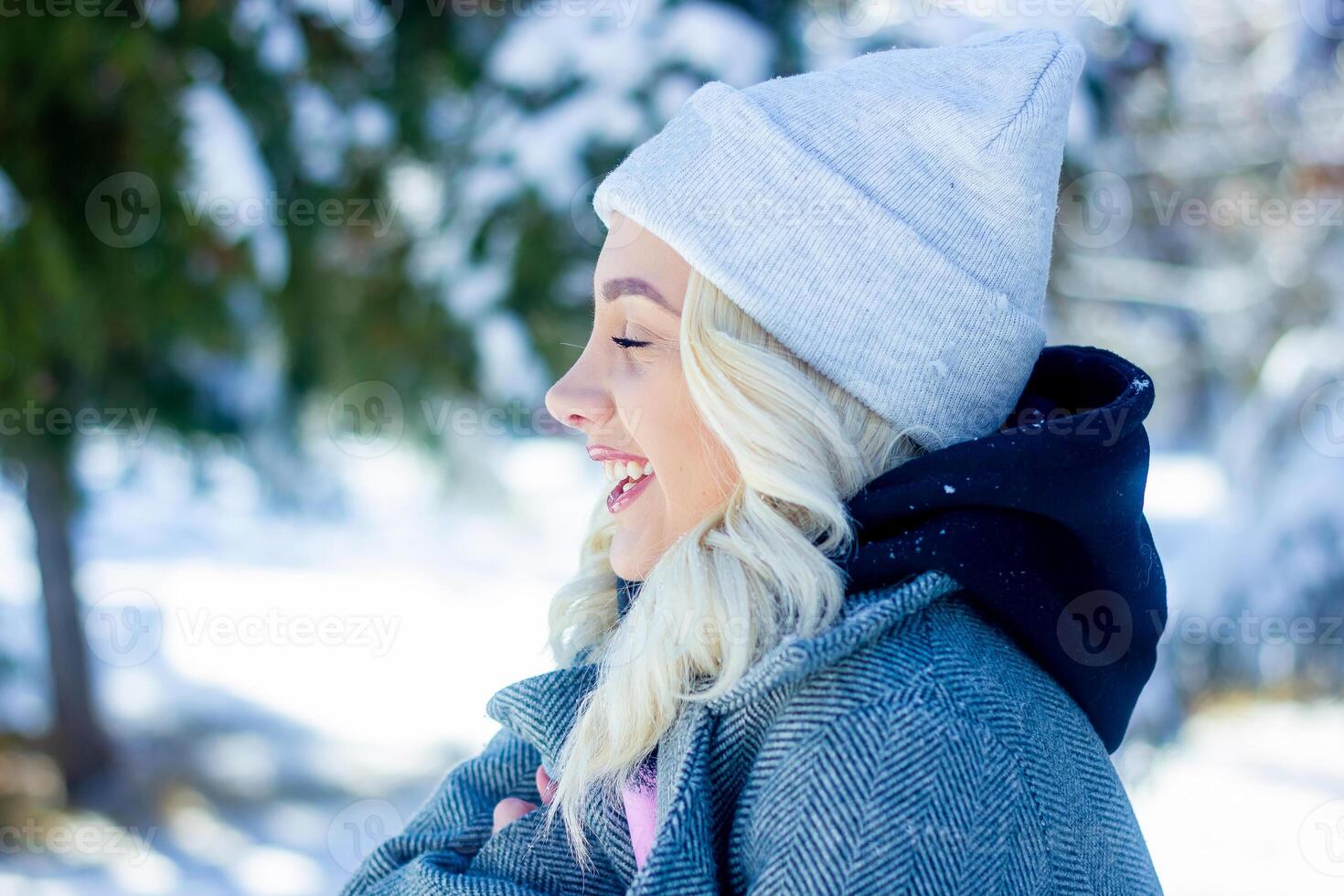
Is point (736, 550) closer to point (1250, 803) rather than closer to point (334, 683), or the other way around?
point (1250, 803)

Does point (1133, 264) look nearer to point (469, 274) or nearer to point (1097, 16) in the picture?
point (1097, 16)

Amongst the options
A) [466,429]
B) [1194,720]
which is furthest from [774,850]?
[466,429]

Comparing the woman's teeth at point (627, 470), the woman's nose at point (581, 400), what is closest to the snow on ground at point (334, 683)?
the woman's teeth at point (627, 470)

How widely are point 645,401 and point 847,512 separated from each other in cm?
31

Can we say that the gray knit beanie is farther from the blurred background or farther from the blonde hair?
the blurred background

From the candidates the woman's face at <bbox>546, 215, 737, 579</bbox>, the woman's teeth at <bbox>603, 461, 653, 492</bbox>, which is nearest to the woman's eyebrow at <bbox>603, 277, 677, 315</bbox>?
the woman's face at <bbox>546, 215, 737, 579</bbox>

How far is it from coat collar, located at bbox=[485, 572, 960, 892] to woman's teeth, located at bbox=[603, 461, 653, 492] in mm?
370

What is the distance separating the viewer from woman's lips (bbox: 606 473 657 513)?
152cm

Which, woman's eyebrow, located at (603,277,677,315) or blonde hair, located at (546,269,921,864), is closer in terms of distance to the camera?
blonde hair, located at (546,269,921,864)

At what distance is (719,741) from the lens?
4.02 ft

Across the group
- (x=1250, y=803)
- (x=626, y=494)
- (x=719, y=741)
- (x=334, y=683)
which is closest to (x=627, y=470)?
(x=626, y=494)

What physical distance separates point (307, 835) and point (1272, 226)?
5945mm

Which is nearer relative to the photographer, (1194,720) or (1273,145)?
(1194,720)

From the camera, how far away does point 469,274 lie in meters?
3.55
